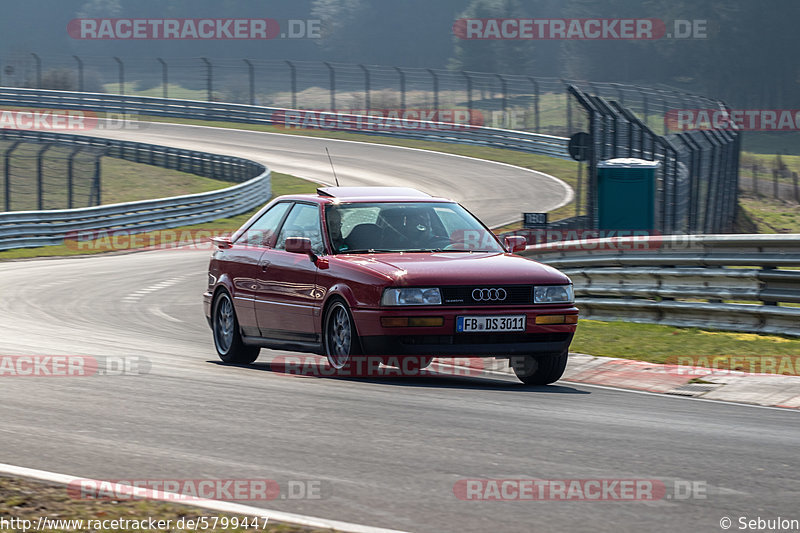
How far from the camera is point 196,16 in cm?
12194

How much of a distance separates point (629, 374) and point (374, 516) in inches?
201

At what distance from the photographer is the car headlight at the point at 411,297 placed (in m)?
8.38

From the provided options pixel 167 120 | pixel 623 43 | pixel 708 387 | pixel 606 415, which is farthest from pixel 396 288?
pixel 623 43

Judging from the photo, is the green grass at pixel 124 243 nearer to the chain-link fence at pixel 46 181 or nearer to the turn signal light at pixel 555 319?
the chain-link fence at pixel 46 181

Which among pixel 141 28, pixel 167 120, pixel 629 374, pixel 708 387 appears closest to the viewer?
pixel 708 387

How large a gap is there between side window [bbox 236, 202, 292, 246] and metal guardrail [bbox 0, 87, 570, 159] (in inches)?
1546

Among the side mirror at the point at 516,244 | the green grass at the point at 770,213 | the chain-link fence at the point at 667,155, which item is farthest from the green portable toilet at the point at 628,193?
the green grass at the point at 770,213

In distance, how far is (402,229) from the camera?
9531 millimetres

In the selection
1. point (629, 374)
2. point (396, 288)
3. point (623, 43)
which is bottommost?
point (629, 374)

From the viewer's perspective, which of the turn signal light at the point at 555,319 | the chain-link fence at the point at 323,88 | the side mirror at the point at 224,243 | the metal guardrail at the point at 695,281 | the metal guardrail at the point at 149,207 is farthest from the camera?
the chain-link fence at the point at 323,88

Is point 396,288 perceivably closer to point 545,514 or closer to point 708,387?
point 708,387

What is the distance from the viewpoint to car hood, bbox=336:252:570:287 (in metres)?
8.48

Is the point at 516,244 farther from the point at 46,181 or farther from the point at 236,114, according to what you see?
the point at 236,114

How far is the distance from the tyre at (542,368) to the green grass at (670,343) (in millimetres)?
1548
